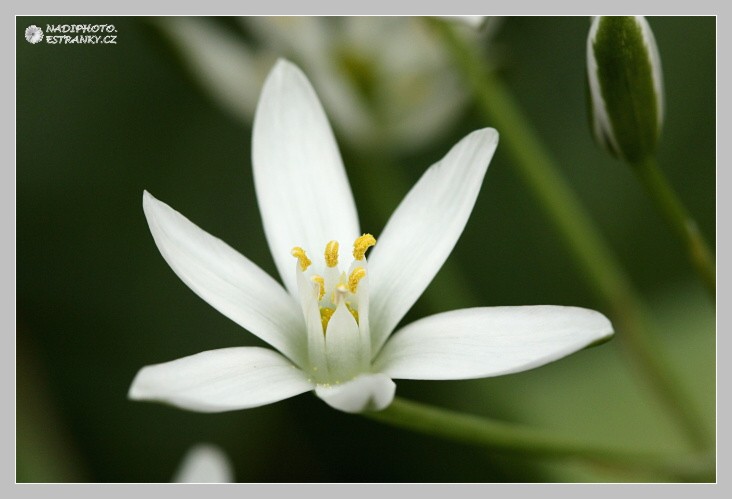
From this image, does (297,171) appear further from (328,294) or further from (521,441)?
(521,441)

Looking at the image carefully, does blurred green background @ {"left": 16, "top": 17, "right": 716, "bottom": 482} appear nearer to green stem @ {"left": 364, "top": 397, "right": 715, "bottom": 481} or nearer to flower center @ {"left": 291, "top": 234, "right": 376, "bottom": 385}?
green stem @ {"left": 364, "top": 397, "right": 715, "bottom": 481}

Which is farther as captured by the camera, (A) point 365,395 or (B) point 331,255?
(B) point 331,255

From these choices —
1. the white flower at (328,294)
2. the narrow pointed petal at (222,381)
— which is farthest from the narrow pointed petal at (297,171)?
the narrow pointed petal at (222,381)

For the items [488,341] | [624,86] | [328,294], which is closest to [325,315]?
[328,294]

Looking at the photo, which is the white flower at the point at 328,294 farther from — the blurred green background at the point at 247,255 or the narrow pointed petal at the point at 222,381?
the blurred green background at the point at 247,255

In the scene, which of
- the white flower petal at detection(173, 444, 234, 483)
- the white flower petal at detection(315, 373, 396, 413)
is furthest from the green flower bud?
the white flower petal at detection(173, 444, 234, 483)

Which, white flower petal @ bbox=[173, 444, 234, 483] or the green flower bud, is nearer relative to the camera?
the green flower bud
